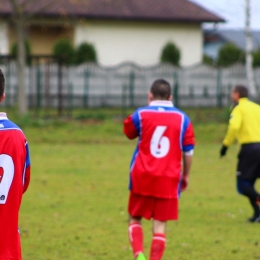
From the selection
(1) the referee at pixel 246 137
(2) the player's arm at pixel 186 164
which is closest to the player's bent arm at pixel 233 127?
(1) the referee at pixel 246 137

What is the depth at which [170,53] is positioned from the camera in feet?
132

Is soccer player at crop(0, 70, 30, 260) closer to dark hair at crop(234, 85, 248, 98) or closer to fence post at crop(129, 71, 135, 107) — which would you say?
dark hair at crop(234, 85, 248, 98)

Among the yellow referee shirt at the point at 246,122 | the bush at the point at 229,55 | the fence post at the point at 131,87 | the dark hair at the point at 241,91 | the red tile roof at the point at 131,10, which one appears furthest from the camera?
the bush at the point at 229,55

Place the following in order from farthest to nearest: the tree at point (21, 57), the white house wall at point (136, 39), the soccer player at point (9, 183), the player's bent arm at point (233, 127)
Answer: the white house wall at point (136, 39)
the tree at point (21, 57)
the player's bent arm at point (233, 127)
the soccer player at point (9, 183)

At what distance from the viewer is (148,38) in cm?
4041

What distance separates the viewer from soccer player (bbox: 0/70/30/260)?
4703 millimetres

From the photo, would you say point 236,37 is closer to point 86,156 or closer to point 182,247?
point 86,156

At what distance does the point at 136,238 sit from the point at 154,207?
0.34 metres

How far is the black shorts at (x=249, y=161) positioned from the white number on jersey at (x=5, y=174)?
230 inches

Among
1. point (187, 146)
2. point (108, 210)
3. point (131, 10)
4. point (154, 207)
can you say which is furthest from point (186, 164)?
point (131, 10)

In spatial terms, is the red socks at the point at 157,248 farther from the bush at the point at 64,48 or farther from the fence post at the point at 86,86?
the bush at the point at 64,48

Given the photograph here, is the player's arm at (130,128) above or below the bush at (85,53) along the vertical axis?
below

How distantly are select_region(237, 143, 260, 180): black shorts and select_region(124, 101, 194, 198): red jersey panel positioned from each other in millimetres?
3064

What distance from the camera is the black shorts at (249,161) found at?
33.2 ft
